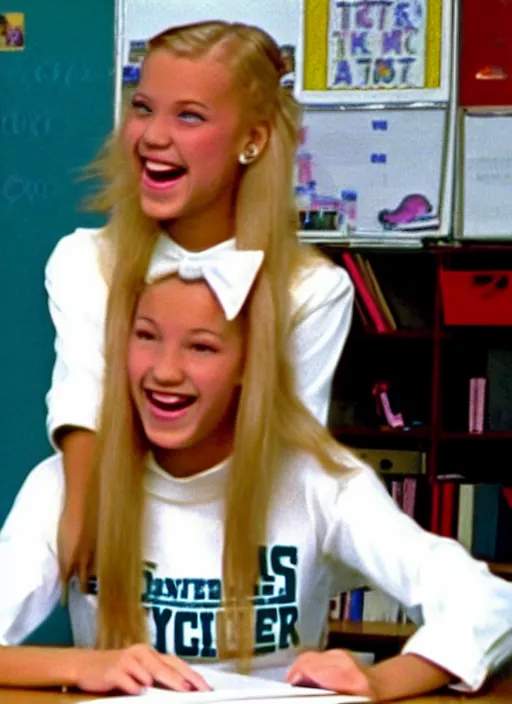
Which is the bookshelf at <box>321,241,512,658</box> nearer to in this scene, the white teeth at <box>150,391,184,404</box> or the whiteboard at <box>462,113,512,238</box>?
the whiteboard at <box>462,113,512,238</box>

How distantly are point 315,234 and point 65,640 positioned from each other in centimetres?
132

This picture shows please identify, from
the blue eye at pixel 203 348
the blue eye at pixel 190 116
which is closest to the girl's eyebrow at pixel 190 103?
the blue eye at pixel 190 116

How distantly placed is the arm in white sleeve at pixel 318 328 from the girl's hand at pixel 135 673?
0.39 metres

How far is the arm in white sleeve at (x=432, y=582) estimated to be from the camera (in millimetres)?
1232

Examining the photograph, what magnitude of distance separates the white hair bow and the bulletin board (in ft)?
7.81

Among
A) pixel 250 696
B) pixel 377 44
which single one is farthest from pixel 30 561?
pixel 377 44

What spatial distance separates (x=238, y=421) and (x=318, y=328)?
0.29m

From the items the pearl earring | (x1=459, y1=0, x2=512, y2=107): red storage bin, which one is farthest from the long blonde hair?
(x1=459, y1=0, x2=512, y2=107): red storage bin

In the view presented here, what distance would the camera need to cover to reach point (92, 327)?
1.57 meters

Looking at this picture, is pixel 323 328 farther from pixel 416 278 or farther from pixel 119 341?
pixel 416 278

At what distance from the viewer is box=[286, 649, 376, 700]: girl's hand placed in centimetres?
118

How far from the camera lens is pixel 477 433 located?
3693mm

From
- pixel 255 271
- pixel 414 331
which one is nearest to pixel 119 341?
pixel 255 271

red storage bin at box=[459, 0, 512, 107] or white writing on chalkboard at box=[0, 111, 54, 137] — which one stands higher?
red storage bin at box=[459, 0, 512, 107]
